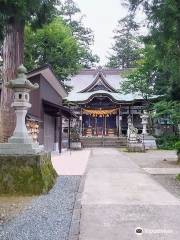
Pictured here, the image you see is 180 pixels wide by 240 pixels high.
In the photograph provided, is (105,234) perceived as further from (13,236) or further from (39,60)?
(39,60)

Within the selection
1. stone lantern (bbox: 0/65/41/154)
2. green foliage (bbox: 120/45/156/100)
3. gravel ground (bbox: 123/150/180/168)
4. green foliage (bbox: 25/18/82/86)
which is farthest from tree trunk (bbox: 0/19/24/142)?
green foliage (bbox: 120/45/156/100)

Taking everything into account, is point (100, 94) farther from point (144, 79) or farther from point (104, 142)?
point (144, 79)

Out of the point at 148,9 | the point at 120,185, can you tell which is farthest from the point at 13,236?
the point at 148,9

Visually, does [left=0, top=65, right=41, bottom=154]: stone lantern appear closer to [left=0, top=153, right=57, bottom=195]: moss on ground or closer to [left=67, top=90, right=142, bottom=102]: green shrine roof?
[left=0, top=153, right=57, bottom=195]: moss on ground

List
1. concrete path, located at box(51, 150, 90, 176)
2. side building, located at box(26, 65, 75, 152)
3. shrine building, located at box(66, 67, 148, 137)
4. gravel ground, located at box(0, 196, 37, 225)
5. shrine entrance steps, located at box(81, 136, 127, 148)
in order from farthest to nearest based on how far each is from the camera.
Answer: shrine building, located at box(66, 67, 148, 137)
shrine entrance steps, located at box(81, 136, 127, 148)
side building, located at box(26, 65, 75, 152)
concrete path, located at box(51, 150, 90, 176)
gravel ground, located at box(0, 196, 37, 225)

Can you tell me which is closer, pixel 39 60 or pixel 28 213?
pixel 28 213

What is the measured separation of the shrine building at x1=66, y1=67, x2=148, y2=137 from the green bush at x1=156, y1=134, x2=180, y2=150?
14.9 feet

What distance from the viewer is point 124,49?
216 ft

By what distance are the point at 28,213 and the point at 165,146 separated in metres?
Result: 27.4

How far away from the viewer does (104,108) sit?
40.0 m

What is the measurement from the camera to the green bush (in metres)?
33.2

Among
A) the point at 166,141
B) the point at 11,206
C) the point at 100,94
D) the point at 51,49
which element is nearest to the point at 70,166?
the point at 11,206

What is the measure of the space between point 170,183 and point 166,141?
23635 mm

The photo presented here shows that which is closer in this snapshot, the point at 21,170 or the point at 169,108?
the point at 21,170
